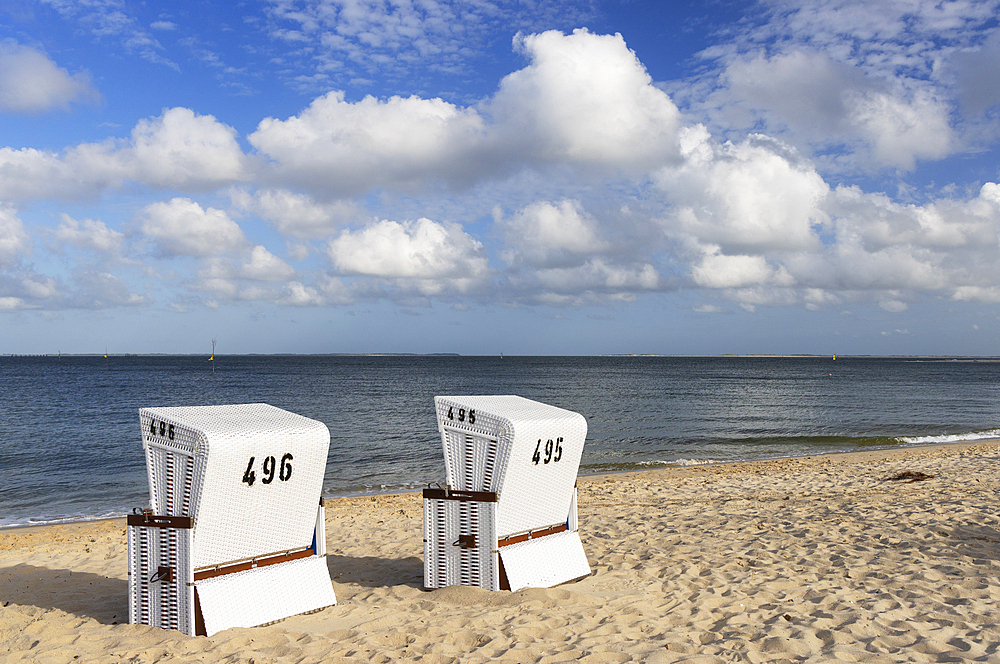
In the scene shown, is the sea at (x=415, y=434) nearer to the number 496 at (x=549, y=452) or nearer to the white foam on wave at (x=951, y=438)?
the white foam on wave at (x=951, y=438)

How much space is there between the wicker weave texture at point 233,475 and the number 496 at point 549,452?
206 cm

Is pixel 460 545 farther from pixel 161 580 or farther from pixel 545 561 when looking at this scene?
pixel 161 580

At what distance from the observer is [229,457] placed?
16.9ft

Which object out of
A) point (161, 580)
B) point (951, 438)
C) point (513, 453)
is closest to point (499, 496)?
point (513, 453)

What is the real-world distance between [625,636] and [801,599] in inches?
79.6

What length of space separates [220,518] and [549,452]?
3099mm

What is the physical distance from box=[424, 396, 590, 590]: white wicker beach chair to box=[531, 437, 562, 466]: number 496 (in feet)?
0.04

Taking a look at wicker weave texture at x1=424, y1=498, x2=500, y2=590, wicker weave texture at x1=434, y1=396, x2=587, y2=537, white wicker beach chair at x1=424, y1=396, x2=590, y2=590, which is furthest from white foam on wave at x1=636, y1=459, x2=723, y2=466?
wicker weave texture at x1=424, y1=498, x2=500, y2=590

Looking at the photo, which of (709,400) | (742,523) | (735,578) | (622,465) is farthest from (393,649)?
(709,400)

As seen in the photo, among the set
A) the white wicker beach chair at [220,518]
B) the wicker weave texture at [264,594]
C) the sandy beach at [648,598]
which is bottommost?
the sandy beach at [648,598]

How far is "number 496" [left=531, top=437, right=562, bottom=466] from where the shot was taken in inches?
252

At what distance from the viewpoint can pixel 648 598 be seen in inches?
246

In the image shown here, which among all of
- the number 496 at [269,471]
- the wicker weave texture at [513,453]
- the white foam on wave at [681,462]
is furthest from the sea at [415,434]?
the number 496 at [269,471]

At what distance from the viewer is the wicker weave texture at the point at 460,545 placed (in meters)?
6.33
